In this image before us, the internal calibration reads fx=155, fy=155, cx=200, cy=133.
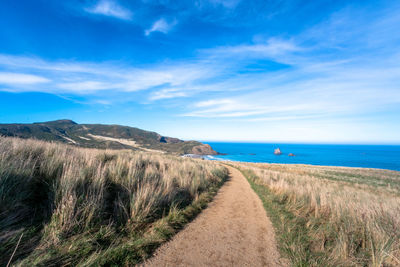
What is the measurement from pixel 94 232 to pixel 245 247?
11.5 ft

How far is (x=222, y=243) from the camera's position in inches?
156

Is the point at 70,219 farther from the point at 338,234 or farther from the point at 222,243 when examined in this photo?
the point at 338,234

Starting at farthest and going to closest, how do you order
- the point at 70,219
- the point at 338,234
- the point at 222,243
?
the point at 338,234
the point at 222,243
the point at 70,219

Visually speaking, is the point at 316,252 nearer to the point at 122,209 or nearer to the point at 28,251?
the point at 122,209

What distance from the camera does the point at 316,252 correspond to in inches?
142

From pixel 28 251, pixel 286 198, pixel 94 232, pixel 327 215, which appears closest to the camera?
pixel 28 251

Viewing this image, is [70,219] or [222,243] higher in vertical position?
[70,219]

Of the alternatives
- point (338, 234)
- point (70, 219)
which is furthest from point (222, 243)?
point (70, 219)

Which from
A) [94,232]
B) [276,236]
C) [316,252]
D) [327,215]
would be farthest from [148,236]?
[327,215]

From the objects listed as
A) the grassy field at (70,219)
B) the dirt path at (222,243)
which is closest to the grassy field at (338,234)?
the dirt path at (222,243)

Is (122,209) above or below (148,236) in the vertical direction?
above

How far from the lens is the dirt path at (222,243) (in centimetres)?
322

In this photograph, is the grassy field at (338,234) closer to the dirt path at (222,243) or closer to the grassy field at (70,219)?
the dirt path at (222,243)

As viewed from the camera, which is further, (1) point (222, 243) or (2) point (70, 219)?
(1) point (222, 243)
